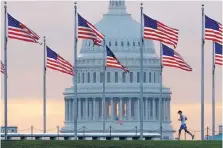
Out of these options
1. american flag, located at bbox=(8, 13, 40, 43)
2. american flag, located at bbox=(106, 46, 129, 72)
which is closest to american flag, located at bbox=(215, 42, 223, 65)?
american flag, located at bbox=(106, 46, 129, 72)

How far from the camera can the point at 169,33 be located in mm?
160250

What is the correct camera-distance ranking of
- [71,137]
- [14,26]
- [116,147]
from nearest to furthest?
1. [116,147]
2. [14,26]
3. [71,137]

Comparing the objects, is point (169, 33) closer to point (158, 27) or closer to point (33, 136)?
point (158, 27)

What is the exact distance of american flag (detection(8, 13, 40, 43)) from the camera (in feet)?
512

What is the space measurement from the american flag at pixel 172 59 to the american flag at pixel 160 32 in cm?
328

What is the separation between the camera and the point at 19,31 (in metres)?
157

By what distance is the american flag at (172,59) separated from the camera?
163150 mm

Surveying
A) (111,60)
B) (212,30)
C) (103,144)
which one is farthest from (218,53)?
(103,144)

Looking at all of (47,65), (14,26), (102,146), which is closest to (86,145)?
(102,146)

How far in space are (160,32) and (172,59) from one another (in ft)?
15.8

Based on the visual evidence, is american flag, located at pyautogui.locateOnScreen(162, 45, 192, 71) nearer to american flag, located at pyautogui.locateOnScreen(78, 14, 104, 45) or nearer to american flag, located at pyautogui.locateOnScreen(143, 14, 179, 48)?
american flag, located at pyautogui.locateOnScreen(143, 14, 179, 48)

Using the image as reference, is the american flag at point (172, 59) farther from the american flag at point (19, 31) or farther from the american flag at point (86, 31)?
the american flag at point (19, 31)

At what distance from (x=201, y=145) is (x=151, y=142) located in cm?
468

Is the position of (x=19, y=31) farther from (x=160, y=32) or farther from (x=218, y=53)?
(x=218, y=53)
